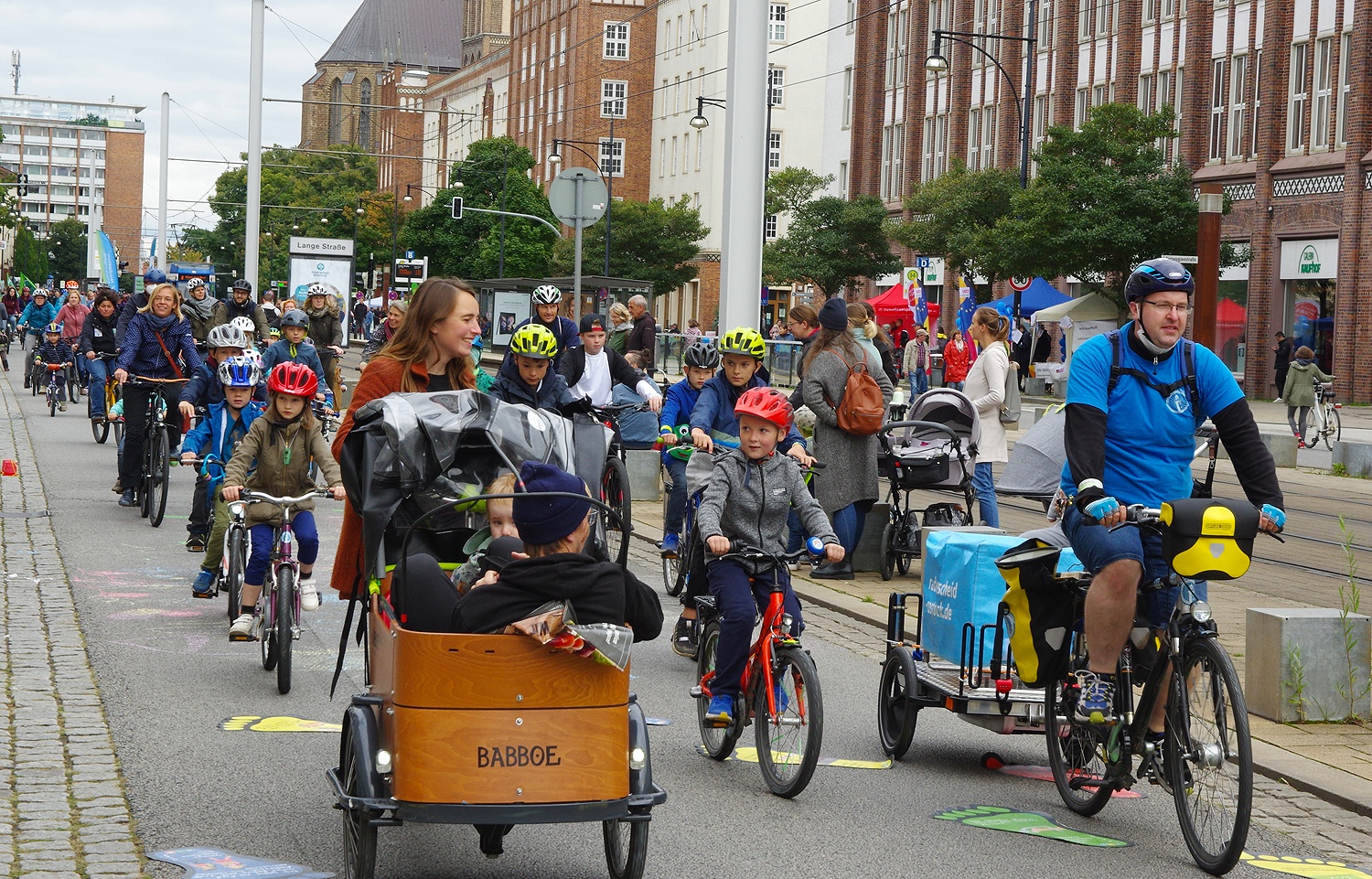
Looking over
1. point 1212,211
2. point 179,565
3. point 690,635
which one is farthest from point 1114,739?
point 1212,211

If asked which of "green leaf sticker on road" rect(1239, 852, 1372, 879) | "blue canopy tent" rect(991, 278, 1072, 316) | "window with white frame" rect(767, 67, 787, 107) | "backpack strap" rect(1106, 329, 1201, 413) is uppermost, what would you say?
"window with white frame" rect(767, 67, 787, 107)

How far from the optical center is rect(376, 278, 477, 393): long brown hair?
20.8 feet

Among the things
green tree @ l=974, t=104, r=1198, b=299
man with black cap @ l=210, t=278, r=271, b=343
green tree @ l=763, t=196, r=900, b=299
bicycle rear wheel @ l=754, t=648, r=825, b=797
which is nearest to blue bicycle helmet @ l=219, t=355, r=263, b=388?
bicycle rear wheel @ l=754, t=648, r=825, b=797

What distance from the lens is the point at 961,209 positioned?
4778cm

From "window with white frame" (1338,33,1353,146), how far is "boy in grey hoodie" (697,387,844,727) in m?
37.6

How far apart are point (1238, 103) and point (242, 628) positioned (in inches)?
1636

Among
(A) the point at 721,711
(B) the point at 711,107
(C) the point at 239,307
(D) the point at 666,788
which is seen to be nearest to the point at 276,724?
(D) the point at 666,788

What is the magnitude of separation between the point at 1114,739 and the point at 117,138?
195m

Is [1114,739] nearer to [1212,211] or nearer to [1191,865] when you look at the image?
[1191,865]

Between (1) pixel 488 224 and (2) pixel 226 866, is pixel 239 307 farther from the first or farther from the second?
(1) pixel 488 224

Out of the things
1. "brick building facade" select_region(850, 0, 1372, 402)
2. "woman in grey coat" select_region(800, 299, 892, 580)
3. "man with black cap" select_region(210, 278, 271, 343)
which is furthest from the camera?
"brick building facade" select_region(850, 0, 1372, 402)

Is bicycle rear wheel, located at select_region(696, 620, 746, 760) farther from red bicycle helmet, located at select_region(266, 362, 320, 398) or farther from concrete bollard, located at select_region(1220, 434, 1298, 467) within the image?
concrete bollard, located at select_region(1220, 434, 1298, 467)

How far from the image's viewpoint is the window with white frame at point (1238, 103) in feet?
148

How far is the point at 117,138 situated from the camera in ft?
615
